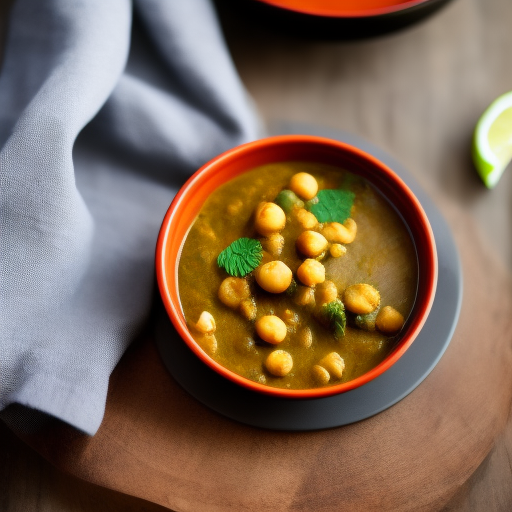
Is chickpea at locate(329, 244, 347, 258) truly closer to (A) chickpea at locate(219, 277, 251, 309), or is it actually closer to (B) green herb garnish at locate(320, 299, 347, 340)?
(B) green herb garnish at locate(320, 299, 347, 340)

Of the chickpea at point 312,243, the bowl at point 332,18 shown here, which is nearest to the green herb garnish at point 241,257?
the chickpea at point 312,243

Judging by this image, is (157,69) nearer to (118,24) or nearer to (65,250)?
(118,24)

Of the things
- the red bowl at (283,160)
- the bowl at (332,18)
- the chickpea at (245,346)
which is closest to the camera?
the red bowl at (283,160)

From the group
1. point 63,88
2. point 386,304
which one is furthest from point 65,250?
point 386,304

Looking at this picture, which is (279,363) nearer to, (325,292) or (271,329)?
(271,329)

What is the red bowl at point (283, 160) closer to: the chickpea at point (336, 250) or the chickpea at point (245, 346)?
the chickpea at point (245, 346)

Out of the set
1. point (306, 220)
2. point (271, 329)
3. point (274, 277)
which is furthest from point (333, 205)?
point (271, 329)
